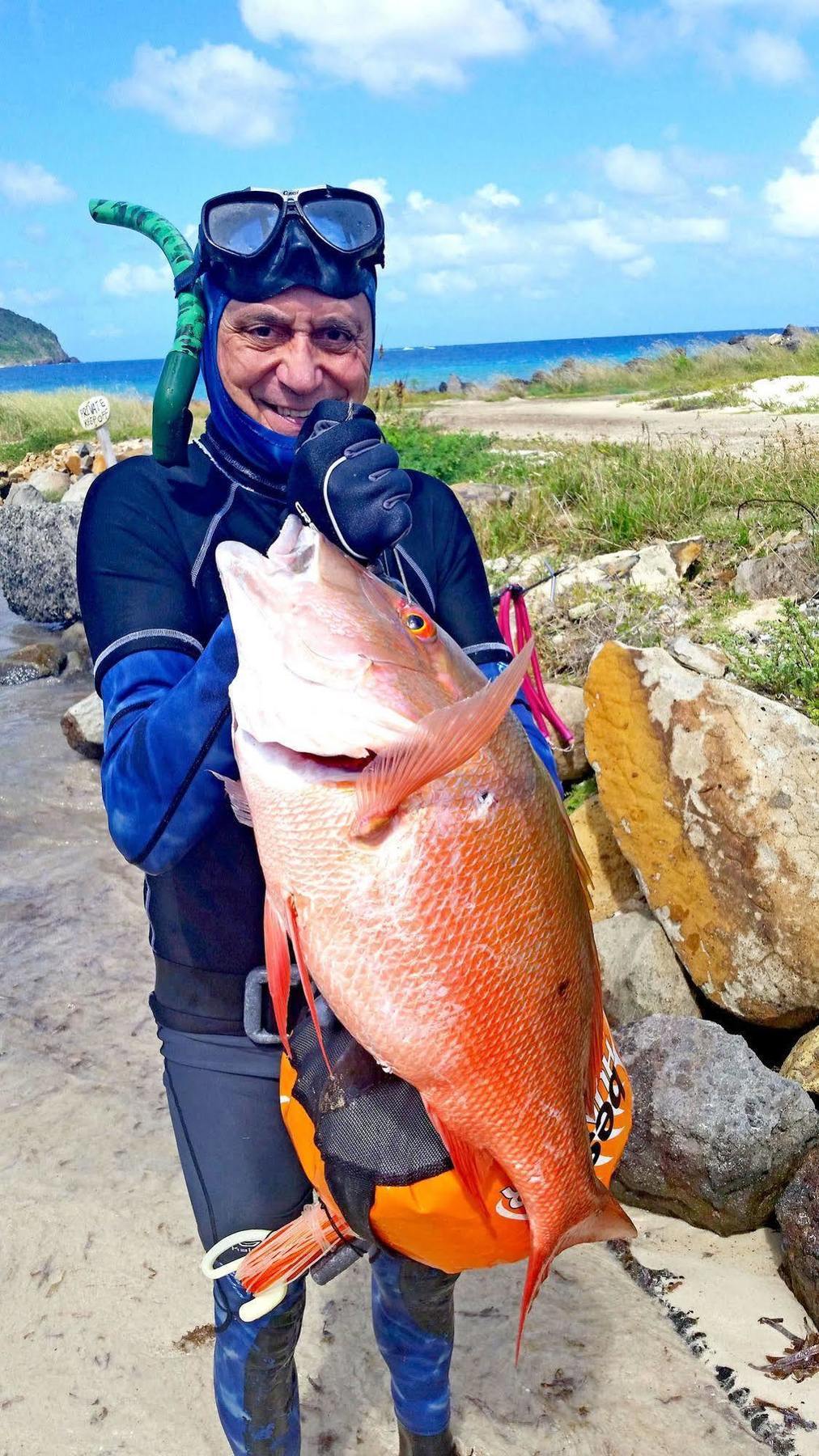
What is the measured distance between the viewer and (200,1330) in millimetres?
3199

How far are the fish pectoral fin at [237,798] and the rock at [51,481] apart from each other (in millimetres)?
17754

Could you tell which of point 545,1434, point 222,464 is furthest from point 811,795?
point 222,464

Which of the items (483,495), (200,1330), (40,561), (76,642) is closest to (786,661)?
(200,1330)

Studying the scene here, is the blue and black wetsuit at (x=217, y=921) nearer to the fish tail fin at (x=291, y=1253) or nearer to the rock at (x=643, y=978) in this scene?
the fish tail fin at (x=291, y=1253)

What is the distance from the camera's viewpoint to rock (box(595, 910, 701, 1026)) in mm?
4113

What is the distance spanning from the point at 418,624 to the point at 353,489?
0.27 m

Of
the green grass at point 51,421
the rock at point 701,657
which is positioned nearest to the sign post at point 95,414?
the rock at point 701,657

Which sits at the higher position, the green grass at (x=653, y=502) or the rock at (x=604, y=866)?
the green grass at (x=653, y=502)

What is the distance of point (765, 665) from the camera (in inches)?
187

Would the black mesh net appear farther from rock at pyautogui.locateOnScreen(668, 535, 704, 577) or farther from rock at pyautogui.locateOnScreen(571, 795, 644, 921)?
rock at pyautogui.locateOnScreen(668, 535, 704, 577)

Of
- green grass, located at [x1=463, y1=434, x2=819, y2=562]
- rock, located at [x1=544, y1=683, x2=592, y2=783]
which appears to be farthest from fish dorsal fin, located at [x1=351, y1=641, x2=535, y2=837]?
green grass, located at [x1=463, y1=434, x2=819, y2=562]

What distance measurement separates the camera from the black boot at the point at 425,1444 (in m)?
2.49

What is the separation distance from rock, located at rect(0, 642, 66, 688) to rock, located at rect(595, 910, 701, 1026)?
8.09 m

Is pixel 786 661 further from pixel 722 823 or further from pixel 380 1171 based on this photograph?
pixel 380 1171
